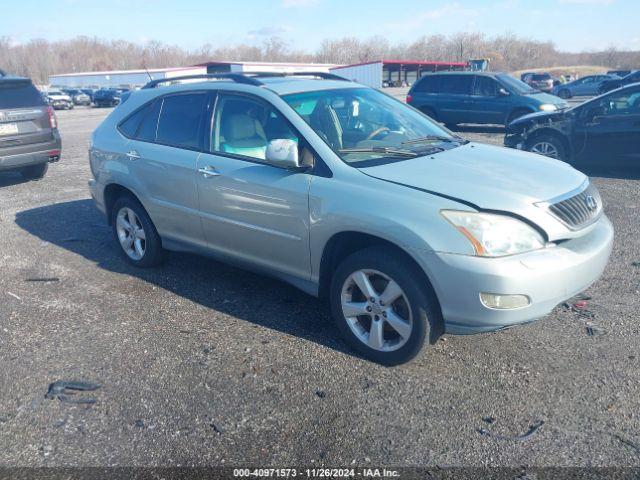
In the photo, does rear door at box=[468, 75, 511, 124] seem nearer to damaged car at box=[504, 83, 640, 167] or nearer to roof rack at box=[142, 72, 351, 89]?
damaged car at box=[504, 83, 640, 167]

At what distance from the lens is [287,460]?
281 cm

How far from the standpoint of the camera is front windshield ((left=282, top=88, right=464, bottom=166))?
402cm

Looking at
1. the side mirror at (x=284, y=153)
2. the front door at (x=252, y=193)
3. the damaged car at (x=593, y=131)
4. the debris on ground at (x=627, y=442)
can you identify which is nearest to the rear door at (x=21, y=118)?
the front door at (x=252, y=193)

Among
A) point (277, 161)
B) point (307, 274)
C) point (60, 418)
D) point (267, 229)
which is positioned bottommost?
point (60, 418)

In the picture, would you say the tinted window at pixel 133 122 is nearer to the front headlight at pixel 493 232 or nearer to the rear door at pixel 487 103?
the front headlight at pixel 493 232

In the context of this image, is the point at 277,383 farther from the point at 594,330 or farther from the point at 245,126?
the point at 594,330

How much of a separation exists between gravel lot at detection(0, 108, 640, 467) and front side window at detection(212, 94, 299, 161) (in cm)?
126

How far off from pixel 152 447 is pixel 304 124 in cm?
231

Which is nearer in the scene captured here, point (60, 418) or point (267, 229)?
point (60, 418)

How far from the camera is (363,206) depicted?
11.5ft

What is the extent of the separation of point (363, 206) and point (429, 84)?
552 inches

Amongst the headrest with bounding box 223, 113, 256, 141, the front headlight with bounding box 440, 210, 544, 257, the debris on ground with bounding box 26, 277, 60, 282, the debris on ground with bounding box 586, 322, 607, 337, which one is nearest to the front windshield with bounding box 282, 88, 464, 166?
the headrest with bounding box 223, 113, 256, 141

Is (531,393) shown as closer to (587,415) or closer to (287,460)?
(587,415)

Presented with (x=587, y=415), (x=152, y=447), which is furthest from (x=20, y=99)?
(x=587, y=415)
